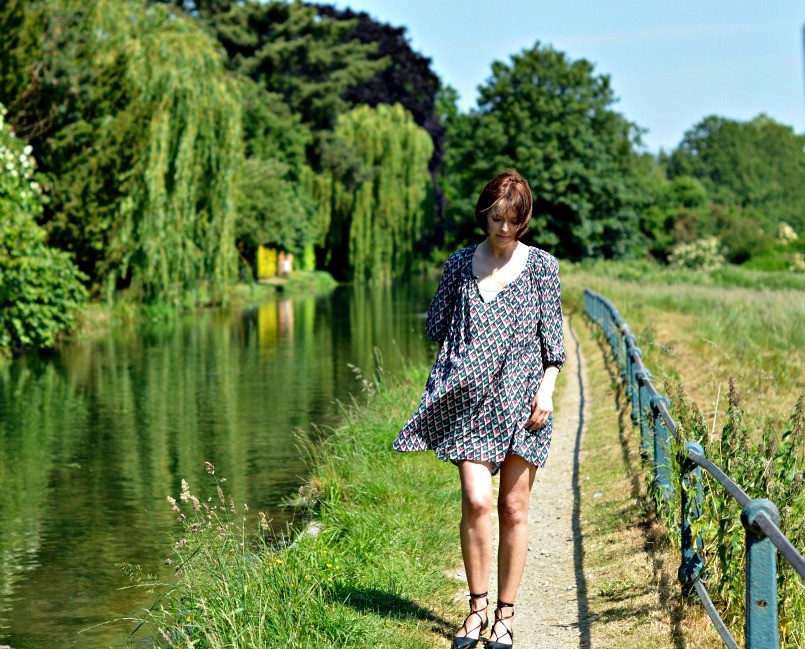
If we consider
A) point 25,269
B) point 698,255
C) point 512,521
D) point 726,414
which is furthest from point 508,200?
point 698,255

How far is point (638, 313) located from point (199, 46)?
16.1 metres

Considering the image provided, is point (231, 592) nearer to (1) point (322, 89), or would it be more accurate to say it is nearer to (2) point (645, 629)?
(2) point (645, 629)

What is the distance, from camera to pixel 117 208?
2709cm

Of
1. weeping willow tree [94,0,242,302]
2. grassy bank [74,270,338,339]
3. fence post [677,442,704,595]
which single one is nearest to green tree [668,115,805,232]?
grassy bank [74,270,338,339]

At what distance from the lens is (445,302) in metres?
5.12

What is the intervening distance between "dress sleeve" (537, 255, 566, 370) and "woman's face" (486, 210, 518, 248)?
24 cm

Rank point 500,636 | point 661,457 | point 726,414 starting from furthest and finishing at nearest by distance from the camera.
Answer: point 661,457, point 726,414, point 500,636

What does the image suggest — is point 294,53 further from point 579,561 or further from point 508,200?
point 508,200

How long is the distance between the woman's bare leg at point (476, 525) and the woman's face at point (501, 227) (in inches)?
39.9

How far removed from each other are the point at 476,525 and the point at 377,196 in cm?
5045

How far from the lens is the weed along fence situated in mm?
3459

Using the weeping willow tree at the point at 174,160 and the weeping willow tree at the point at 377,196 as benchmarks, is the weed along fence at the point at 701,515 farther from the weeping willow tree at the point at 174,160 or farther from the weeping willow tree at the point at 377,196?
the weeping willow tree at the point at 377,196

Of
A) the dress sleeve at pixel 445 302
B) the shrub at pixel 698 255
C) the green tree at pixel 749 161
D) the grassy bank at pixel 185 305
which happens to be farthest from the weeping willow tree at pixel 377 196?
the green tree at pixel 749 161

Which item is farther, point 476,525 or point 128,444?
point 128,444
